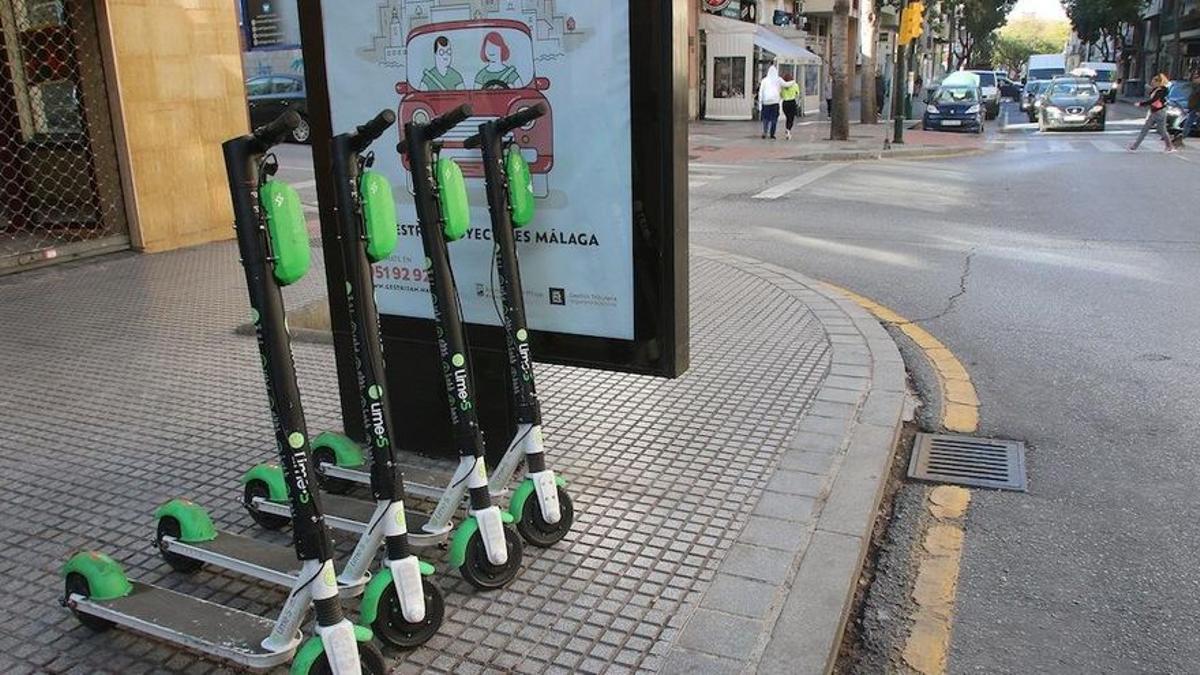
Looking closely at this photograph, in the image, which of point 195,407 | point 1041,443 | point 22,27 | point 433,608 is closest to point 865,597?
point 433,608

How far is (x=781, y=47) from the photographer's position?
33.5 m

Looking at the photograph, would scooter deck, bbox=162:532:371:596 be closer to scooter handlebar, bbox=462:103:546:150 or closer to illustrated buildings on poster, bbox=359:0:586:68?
scooter handlebar, bbox=462:103:546:150

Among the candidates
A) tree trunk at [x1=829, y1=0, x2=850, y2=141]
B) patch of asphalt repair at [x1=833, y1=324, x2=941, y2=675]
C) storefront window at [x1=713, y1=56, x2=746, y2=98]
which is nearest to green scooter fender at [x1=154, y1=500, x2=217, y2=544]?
patch of asphalt repair at [x1=833, y1=324, x2=941, y2=675]

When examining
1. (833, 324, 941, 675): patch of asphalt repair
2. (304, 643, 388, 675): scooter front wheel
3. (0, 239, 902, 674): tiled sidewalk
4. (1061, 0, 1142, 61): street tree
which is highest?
(1061, 0, 1142, 61): street tree

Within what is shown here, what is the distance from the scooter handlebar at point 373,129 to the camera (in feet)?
8.81

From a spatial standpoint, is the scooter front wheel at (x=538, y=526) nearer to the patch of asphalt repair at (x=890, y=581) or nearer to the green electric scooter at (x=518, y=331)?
the green electric scooter at (x=518, y=331)

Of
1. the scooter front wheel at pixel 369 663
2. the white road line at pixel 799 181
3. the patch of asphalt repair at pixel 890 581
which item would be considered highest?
the white road line at pixel 799 181

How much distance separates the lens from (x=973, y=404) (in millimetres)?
5445

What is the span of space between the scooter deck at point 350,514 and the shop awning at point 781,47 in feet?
Answer: 101

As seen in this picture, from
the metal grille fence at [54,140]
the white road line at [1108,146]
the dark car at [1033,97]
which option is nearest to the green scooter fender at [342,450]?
the metal grille fence at [54,140]

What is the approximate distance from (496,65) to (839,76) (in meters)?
21.9

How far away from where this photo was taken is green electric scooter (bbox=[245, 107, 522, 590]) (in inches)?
109

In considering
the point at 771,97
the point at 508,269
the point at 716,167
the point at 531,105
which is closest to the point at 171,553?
the point at 508,269

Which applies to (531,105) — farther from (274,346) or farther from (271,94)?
(271,94)
